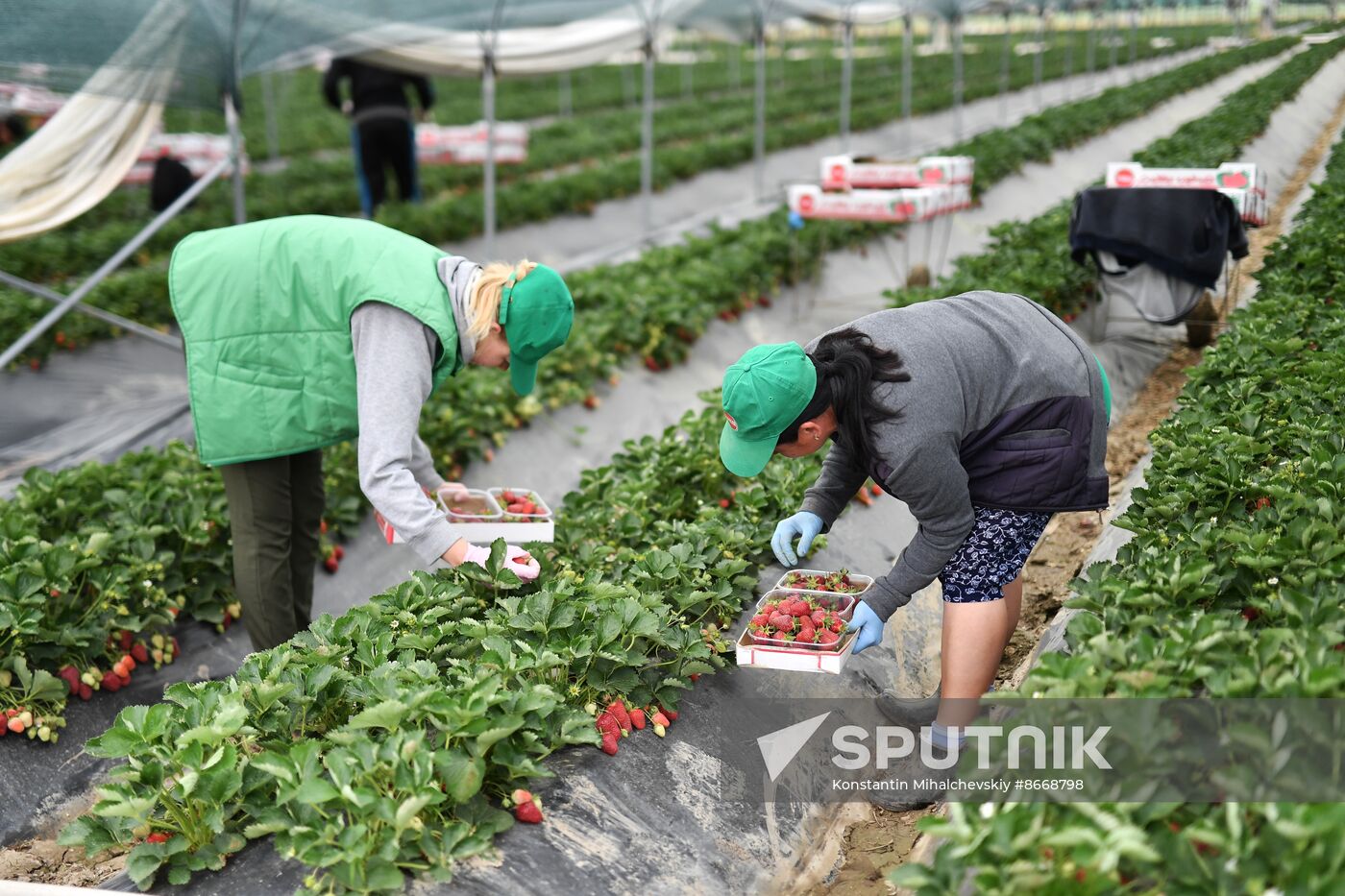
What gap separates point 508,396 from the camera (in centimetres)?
602

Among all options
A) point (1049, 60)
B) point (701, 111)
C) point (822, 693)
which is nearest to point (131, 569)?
point (822, 693)

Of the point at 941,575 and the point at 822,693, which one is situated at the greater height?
the point at 941,575

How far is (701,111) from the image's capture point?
21.4m

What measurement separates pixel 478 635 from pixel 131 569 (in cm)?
168

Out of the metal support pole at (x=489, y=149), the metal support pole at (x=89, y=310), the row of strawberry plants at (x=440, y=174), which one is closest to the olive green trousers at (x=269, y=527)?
the metal support pole at (x=89, y=310)

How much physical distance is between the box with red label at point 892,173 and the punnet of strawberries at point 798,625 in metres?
5.78

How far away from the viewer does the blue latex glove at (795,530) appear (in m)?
3.40

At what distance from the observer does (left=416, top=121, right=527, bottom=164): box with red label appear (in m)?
13.9

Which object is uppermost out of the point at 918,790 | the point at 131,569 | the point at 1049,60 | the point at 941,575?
the point at 1049,60

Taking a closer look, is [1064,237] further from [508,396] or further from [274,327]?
[274,327]

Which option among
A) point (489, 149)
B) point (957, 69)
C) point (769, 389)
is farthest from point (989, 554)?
point (957, 69)

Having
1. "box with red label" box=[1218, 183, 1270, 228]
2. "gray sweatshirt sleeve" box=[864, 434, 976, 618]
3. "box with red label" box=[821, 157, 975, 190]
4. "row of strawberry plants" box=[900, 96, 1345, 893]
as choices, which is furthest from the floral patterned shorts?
"box with red label" box=[821, 157, 975, 190]

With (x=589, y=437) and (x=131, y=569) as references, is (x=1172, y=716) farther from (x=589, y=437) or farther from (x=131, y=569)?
(x=589, y=437)

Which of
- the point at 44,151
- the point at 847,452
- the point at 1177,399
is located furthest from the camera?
the point at 44,151
